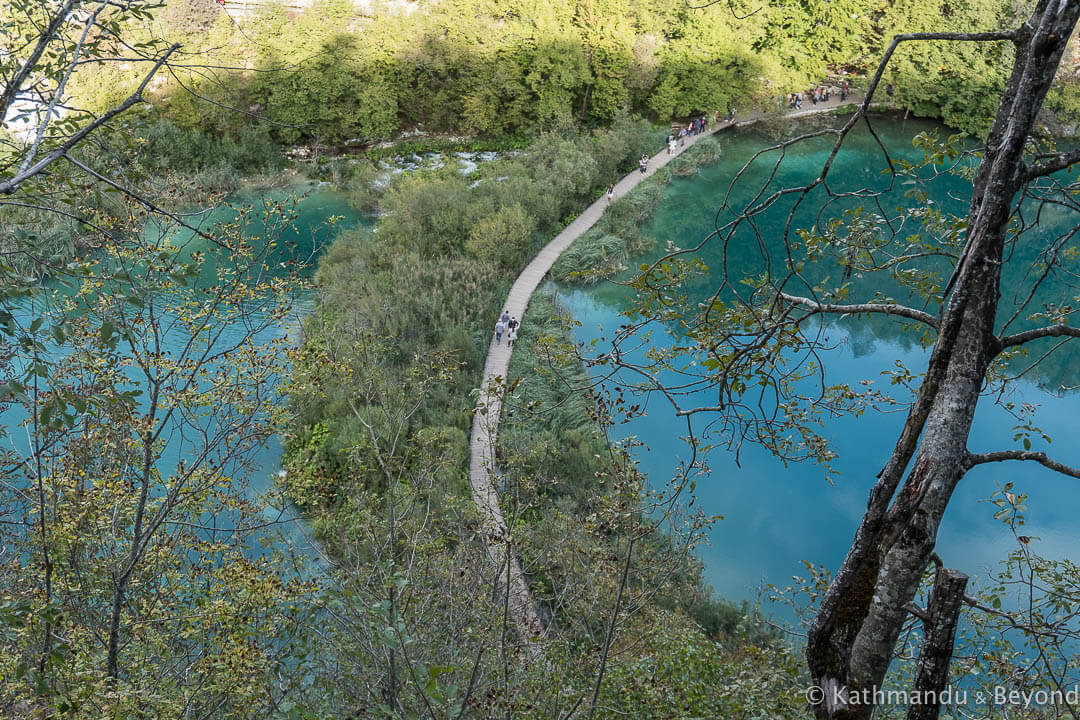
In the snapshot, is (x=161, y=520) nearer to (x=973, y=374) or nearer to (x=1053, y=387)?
(x=973, y=374)

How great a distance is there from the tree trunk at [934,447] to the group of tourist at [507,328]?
42.9ft

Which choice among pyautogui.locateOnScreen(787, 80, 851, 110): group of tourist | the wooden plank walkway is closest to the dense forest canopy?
pyautogui.locateOnScreen(787, 80, 851, 110): group of tourist

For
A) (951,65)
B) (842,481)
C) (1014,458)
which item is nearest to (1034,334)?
(1014,458)

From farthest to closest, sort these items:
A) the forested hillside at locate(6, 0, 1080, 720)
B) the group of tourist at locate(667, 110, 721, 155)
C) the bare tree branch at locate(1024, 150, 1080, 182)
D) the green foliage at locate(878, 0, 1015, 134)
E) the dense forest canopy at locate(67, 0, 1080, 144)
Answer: the green foliage at locate(878, 0, 1015, 134) → the group of tourist at locate(667, 110, 721, 155) → the dense forest canopy at locate(67, 0, 1080, 144) → the forested hillside at locate(6, 0, 1080, 720) → the bare tree branch at locate(1024, 150, 1080, 182)

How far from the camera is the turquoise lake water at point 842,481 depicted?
11.9 metres

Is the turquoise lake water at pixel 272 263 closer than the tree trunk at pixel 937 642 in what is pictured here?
No

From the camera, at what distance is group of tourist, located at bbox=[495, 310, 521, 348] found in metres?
15.6

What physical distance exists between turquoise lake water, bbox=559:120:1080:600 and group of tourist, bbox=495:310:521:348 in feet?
5.49

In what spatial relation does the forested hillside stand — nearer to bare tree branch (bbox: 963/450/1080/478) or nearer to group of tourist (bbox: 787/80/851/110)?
bare tree branch (bbox: 963/450/1080/478)

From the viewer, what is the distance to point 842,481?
1309 cm

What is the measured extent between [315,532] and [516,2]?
18.9 metres

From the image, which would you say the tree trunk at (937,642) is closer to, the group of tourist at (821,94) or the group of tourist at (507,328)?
the group of tourist at (507,328)

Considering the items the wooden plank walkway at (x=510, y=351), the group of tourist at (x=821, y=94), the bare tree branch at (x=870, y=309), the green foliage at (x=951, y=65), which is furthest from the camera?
the group of tourist at (x=821, y=94)

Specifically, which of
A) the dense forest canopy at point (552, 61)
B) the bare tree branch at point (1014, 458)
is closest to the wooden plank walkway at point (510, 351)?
the dense forest canopy at point (552, 61)
